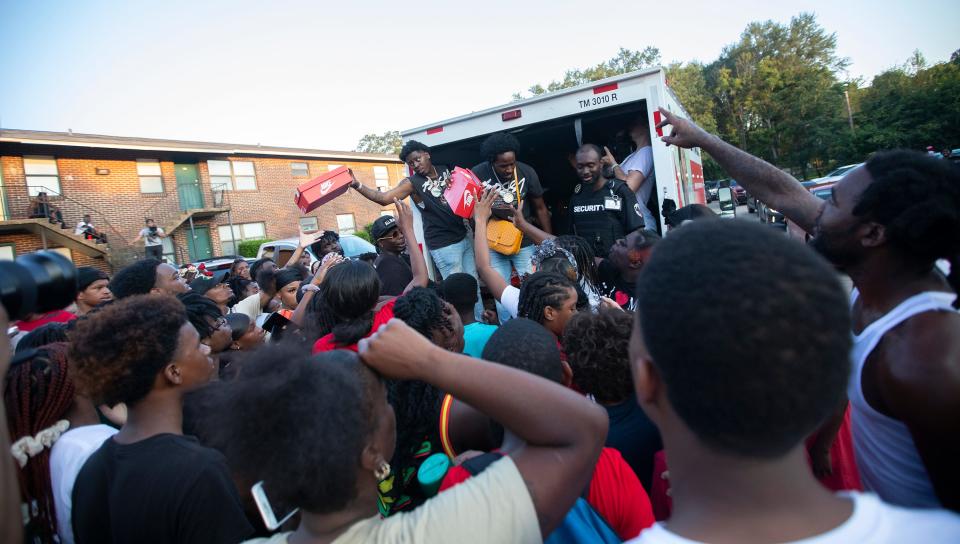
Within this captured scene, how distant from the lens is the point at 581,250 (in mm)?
3986

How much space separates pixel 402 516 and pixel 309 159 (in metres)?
28.7

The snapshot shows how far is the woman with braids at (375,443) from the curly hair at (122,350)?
761 mm

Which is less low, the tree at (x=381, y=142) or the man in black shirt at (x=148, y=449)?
the tree at (x=381, y=142)

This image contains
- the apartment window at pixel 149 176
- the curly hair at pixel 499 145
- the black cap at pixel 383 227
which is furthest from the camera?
the apartment window at pixel 149 176

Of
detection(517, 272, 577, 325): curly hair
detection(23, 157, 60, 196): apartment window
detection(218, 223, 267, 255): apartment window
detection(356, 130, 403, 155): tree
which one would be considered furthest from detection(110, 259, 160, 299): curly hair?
detection(356, 130, 403, 155): tree

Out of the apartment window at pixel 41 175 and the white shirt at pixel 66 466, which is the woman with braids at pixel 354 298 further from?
the apartment window at pixel 41 175

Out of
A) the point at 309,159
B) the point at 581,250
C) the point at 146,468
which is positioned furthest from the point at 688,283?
the point at 309,159

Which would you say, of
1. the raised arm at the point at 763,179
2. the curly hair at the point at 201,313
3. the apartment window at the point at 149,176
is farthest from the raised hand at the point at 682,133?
the apartment window at the point at 149,176

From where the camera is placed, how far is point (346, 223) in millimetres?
28875

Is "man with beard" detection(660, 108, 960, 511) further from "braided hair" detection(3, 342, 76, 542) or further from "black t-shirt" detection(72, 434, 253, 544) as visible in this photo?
"braided hair" detection(3, 342, 76, 542)

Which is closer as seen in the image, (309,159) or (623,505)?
(623,505)

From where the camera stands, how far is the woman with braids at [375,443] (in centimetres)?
111

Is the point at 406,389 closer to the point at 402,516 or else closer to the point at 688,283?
the point at 402,516

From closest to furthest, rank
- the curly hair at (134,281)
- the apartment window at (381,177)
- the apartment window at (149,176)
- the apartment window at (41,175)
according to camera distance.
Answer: the curly hair at (134,281) → the apartment window at (41,175) → the apartment window at (149,176) → the apartment window at (381,177)
